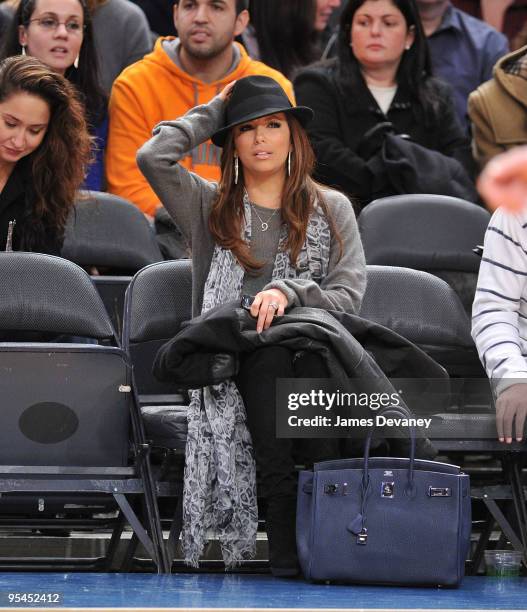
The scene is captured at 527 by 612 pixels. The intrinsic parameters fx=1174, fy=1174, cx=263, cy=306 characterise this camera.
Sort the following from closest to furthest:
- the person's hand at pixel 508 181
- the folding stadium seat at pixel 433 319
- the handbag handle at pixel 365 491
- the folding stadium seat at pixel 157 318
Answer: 1. the person's hand at pixel 508 181
2. the handbag handle at pixel 365 491
3. the folding stadium seat at pixel 157 318
4. the folding stadium seat at pixel 433 319

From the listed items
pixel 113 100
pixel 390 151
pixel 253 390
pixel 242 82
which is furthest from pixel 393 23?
pixel 253 390

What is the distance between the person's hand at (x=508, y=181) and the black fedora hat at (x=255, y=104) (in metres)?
2.69

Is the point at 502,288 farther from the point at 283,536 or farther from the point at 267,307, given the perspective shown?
the point at 283,536

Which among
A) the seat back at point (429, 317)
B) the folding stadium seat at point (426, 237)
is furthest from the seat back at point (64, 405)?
the folding stadium seat at point (426, 237)

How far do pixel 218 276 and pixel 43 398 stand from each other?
59 cm

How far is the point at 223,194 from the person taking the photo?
338 centimetres

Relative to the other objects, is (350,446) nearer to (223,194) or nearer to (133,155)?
(223,194)

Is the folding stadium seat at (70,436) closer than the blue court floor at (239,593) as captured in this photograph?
No

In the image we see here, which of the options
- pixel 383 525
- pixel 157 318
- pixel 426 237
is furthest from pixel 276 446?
pixel 426 237

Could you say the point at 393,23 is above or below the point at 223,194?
above

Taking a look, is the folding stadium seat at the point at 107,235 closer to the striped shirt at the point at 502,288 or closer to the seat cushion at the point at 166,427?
the seat cushion at the point at 166,427

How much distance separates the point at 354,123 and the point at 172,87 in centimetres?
74

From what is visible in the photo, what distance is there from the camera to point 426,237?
13.2 ft

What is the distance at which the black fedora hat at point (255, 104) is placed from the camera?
11.0 ft
